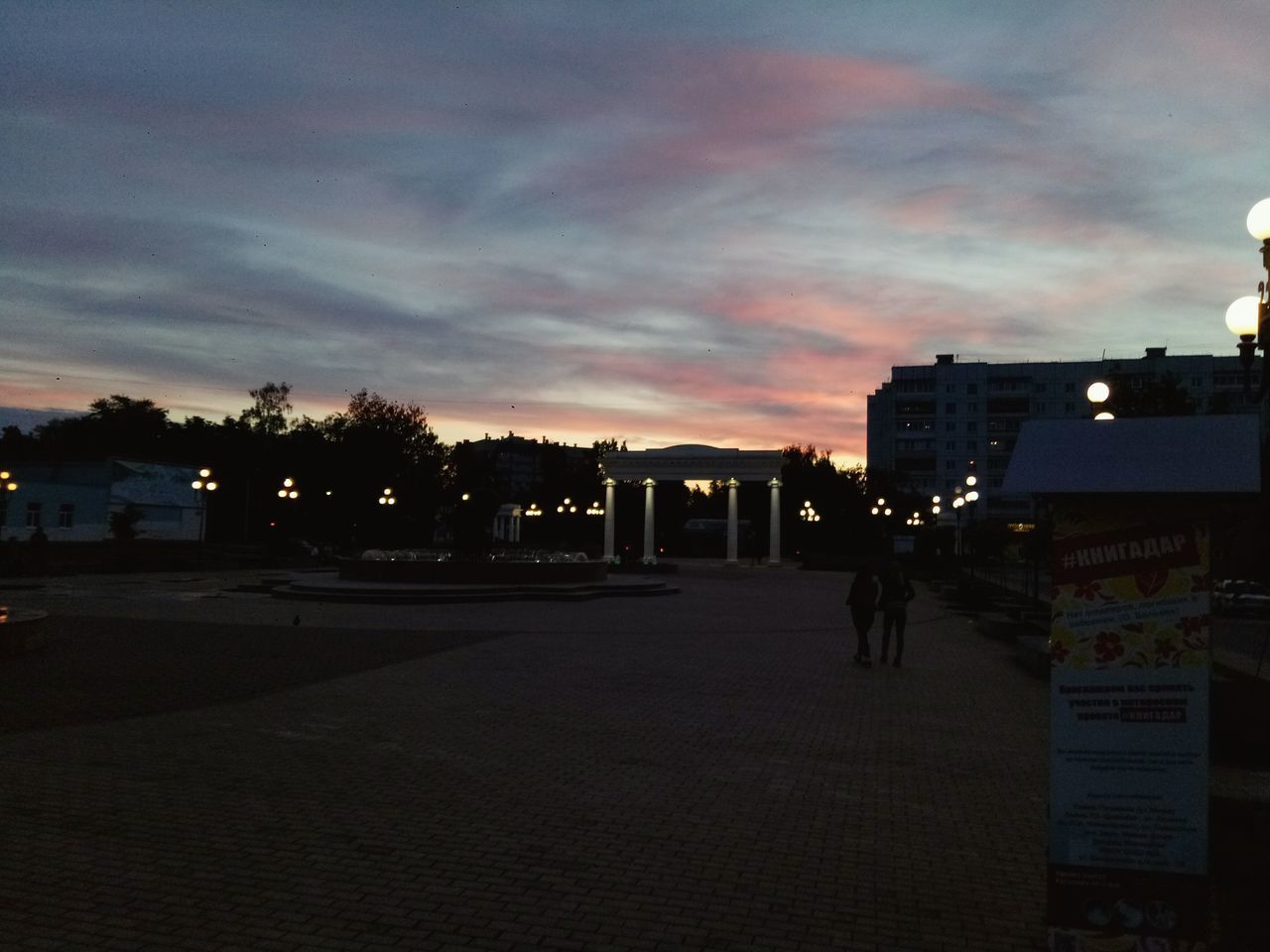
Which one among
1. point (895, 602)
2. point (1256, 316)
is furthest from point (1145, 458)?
point (895, 602)

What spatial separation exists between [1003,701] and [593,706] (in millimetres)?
5369

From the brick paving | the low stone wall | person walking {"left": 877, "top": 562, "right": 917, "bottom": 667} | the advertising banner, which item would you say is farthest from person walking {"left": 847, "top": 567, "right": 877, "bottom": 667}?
the low stone wall

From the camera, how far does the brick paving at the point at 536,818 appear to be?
17.5 ft

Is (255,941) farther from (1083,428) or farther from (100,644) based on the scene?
(100,644)

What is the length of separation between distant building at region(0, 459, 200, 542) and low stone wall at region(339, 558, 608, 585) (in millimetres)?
37621

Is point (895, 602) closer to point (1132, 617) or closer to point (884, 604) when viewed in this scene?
point (884, 604)

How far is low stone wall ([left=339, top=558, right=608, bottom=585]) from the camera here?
31203 mm

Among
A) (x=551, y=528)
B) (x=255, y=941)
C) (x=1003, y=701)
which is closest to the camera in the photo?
(x=255, y=941)

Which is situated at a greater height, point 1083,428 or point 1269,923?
point 1083,428

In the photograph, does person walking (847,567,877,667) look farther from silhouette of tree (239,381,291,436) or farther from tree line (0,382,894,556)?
silhouette of tree (239,381,291,436)

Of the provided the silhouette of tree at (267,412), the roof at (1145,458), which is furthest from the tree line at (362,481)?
the roof at (1145,458)

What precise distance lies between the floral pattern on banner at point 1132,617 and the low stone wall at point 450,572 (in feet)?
90.6

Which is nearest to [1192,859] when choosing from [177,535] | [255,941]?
[255,941]

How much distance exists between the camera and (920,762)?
9352mm
